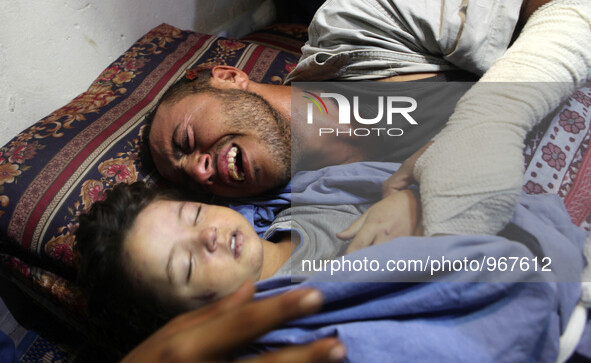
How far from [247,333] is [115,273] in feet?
1.24

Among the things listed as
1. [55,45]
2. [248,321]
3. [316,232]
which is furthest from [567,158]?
[55,45]

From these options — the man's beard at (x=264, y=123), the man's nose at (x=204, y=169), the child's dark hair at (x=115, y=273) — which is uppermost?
the man's beard at (x=264, y=123)

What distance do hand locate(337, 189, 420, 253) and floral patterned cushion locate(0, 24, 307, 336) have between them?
1.81ft

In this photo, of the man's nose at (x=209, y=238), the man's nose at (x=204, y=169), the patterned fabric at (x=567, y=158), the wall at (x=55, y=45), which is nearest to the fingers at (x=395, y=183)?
the patterned fabric at (x=567, y=158)

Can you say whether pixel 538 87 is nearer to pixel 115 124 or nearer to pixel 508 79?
pixel 508 79

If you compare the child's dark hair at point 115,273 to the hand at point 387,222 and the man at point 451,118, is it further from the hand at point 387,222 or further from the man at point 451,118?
the hand at point 387,222

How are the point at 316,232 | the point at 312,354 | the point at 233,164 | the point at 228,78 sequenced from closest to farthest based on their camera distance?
the point at 312,354 < the point at 316,232 < the point at 233,164 < the point at 228,78

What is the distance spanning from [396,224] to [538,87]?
0.29 metres

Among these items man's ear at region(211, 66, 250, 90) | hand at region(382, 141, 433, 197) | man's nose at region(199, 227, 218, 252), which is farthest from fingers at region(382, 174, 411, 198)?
man's ear at region(211, 66, 250, 90)

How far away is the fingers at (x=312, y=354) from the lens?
31 cm

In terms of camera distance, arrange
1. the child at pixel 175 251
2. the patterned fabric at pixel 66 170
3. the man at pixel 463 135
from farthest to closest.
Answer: the patterned fabric at pixel 66 170, the child at pixel 175 251, the man at pixel 463 135

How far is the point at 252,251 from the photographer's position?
594 mm

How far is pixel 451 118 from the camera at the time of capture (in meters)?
0.52

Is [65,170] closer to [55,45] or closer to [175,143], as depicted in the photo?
[175,143]
